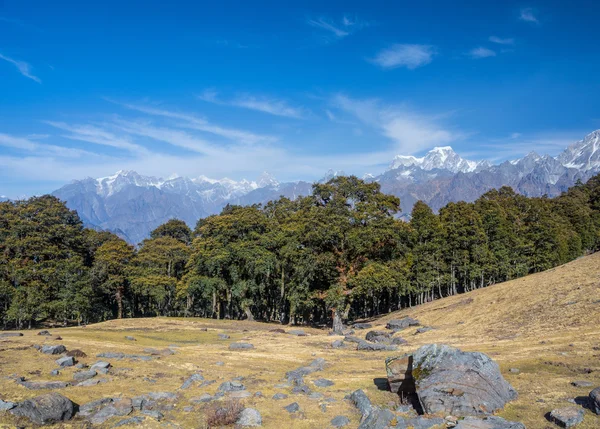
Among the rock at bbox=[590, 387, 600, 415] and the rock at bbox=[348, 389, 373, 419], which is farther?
the rock at bbox=[348, 389, 373, 419]

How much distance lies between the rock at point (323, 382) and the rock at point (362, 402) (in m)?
2.44

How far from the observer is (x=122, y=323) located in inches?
1847

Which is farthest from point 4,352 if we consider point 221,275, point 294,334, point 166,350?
point 221,275

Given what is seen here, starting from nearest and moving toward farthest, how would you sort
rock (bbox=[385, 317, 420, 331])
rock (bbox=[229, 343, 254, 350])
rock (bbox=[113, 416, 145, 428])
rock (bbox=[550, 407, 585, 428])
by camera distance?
rock (bbox=[550, 407, 585, 428])
rock (bbox=[113, 416, 145, 428])
rock (bbox=[229, 343, 254, 350])
rock (bbox=[385, 317, 420, 331])

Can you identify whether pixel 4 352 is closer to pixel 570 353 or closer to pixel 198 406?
pixel 198 406

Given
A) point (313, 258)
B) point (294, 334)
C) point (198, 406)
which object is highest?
point (313, 258)

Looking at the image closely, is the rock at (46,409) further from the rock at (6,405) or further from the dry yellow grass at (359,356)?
the dry yellow grass at (359,356)

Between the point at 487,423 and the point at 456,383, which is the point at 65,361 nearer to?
the point at 456,383

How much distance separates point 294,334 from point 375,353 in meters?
15.6

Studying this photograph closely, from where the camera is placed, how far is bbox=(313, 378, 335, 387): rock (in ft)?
63.1

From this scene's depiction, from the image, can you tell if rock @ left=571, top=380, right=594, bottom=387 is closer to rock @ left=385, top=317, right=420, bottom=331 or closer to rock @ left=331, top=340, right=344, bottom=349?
rock @ left=331, top=340, right=344, bottom=349

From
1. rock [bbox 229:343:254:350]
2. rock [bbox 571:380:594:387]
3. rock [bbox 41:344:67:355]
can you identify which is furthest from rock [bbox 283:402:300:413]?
rock [bbox 229:343:254:350]

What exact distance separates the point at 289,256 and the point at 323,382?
3225 cm

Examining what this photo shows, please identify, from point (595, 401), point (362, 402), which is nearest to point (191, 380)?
point (362, 402)
